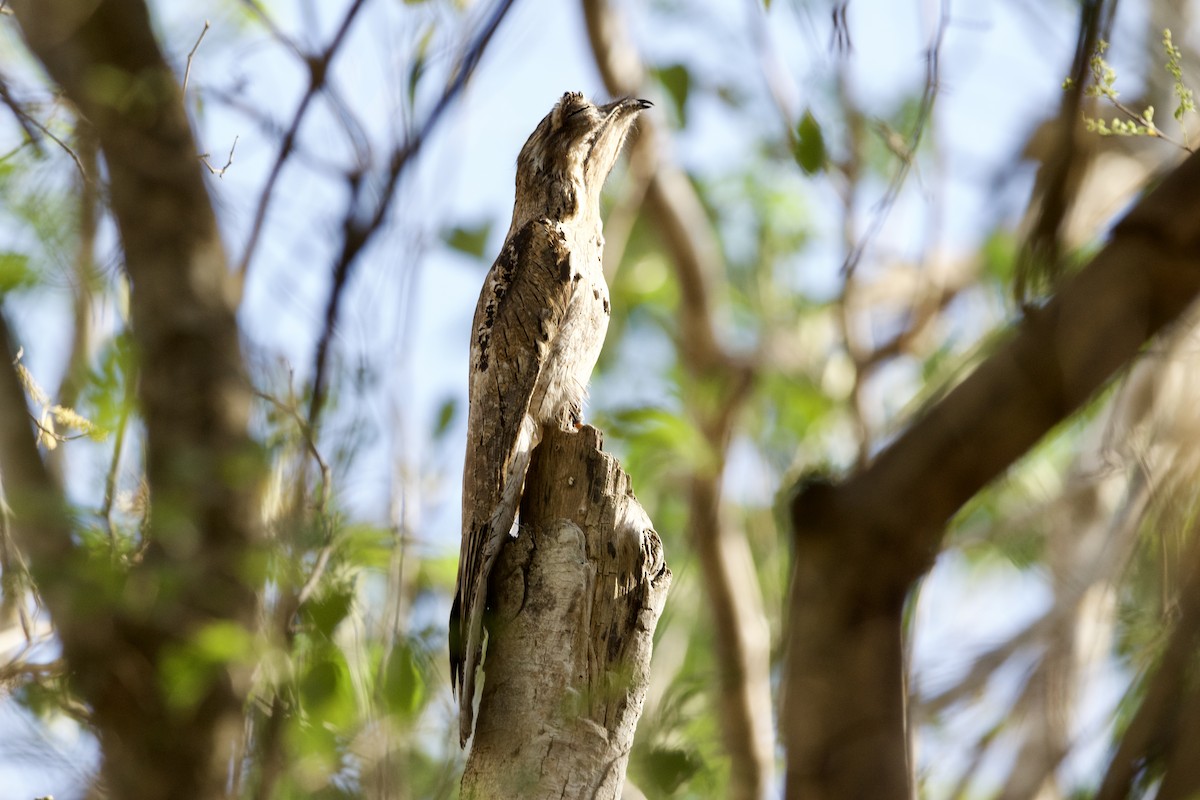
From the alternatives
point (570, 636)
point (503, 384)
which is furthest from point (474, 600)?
point (503, 384)

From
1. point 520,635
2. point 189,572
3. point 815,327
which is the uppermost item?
point 815,327

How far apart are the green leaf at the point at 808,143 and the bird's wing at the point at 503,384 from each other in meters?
1.29

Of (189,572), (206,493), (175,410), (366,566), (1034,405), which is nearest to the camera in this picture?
(1034,405)

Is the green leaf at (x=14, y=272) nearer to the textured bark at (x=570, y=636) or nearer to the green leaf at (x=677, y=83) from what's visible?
the textured bark at (x=570, y=636)

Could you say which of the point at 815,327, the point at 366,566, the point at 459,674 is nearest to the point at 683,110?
the point at 366,566

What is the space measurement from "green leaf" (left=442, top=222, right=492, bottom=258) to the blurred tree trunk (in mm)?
1142

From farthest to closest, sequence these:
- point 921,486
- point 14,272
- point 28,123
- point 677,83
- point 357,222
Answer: point 677,83
point 28,123
point 14,272
point 357,222
point 921,486

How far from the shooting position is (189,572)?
4.00m

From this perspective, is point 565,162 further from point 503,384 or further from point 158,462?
point 158,462

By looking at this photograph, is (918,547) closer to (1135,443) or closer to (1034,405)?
(1034,405)

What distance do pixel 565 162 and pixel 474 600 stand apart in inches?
70.6

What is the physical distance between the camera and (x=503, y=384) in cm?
329

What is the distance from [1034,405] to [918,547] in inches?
8.3

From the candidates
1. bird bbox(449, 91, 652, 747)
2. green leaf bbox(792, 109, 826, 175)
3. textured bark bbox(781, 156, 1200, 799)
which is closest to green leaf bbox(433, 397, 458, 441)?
bird bbox(449, 91, 652, 747)
